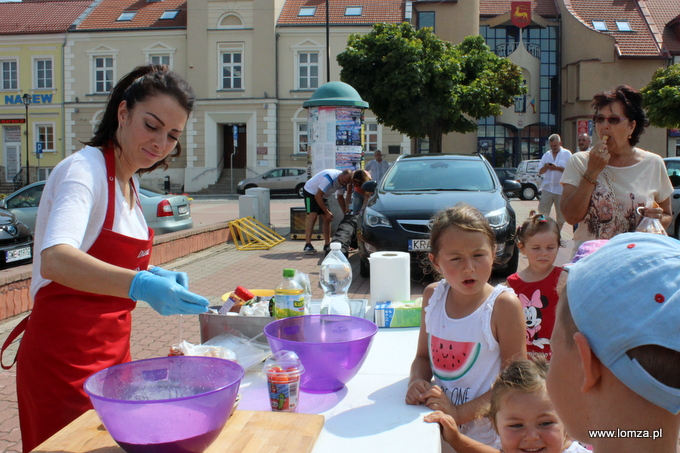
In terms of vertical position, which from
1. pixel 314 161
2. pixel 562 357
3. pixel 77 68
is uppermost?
pixel 77 68

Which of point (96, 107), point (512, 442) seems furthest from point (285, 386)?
point (96, 107)

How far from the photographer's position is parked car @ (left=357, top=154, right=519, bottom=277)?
7.30 m

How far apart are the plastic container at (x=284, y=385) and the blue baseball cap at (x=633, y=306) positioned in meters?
1.04

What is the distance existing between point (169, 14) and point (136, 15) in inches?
83.8

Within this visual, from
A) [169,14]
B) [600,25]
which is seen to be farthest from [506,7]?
[169,14]

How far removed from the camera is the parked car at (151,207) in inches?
430

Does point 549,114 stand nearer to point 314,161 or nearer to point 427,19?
point 427,19

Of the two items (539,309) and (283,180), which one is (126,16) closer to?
(283,180)

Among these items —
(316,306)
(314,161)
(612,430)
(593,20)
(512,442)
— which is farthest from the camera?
(593,20)

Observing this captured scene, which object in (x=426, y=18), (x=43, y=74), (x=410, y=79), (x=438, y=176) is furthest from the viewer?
(x=426, y=18)

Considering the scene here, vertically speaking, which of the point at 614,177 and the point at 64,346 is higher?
the point at 614,177

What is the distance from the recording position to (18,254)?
7.61m

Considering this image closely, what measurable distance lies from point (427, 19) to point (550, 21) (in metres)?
9.24

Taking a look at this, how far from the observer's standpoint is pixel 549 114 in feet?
126
